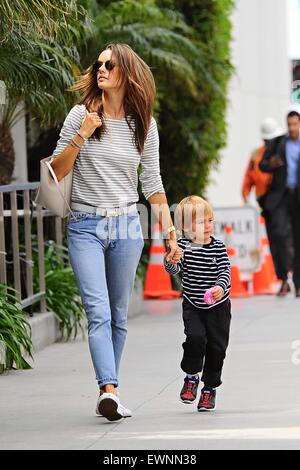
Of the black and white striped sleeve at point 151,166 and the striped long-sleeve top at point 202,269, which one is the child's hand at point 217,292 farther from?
the black and white striped sleeve at point 151,166

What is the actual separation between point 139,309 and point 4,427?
7047mm

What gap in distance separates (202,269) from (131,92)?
1.02 m

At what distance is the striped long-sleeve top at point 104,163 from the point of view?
7.63 metres

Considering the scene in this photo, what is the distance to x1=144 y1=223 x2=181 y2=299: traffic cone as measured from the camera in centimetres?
1625

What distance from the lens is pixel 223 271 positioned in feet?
25.6

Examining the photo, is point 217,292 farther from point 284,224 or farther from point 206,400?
point 284,224

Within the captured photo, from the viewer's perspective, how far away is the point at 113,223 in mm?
7680

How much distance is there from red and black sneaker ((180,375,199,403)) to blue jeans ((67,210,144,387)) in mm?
427

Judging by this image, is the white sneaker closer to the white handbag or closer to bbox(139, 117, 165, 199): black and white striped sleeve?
the white handbag

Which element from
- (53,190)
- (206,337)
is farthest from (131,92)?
(206,337)

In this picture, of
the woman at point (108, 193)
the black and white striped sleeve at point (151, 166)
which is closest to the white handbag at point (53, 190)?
the woman at point (108, 193)

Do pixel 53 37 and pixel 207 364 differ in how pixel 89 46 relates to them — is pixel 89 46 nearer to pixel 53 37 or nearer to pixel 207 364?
pixel 53 37
